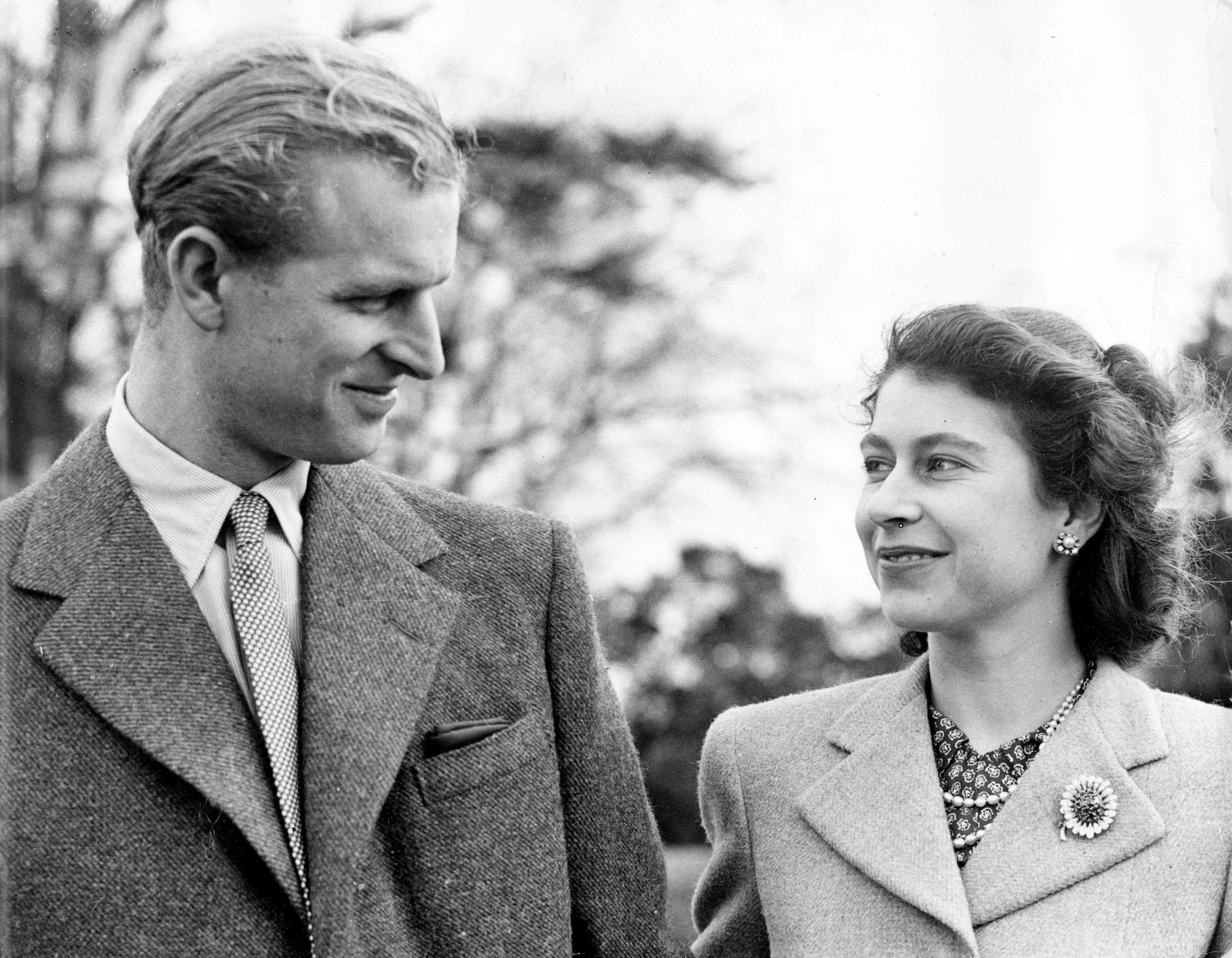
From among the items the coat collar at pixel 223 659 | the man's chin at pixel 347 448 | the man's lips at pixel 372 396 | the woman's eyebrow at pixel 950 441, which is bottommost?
the coat collar at pixel 223 659

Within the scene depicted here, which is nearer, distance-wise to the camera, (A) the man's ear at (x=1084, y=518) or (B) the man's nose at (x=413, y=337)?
(B) the man's nose at (x=413, y=337)

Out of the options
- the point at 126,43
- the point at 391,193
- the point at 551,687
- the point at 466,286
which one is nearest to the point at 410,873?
the point at 551,687

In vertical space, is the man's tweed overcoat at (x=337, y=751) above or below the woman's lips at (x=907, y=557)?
below

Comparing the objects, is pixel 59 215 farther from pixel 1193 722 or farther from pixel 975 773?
pixel 1193 722

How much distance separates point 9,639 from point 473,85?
5.07 meters

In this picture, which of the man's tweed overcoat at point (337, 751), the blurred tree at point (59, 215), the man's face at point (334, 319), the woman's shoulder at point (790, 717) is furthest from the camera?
the blurred tree at point (59, 215)

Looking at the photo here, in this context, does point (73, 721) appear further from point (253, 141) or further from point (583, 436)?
point (583, 436)

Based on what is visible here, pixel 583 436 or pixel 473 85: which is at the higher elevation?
pixel 473 85

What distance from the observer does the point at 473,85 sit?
693cm

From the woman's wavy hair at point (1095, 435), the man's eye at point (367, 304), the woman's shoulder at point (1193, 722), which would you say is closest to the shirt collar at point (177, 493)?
the man's eye at point (367, 304)

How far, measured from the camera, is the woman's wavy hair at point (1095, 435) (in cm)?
293

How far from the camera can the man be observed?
2.22 m

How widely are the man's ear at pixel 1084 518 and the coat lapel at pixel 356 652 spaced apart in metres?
1.23

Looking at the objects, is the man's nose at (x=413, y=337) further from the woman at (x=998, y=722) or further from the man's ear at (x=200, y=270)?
the woman at (x=998, y=722)
